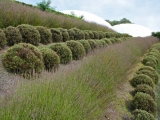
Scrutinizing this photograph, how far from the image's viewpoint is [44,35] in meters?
6.07

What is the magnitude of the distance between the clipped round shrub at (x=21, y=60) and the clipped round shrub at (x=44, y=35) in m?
2.23

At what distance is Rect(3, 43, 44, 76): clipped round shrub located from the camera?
3.57 m

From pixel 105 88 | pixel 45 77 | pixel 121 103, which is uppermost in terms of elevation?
pixel 45 77

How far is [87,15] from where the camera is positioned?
3666cm

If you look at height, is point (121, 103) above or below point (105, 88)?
below

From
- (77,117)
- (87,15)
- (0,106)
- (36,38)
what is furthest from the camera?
(87,15)

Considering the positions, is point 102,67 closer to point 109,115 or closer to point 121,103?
point 109,115

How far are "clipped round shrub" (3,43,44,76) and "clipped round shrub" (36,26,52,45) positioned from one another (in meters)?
2.23

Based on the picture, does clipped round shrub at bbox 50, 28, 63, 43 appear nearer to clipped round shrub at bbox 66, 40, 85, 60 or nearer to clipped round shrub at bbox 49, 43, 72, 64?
clipped round shrub at bbox 66, 40, 85, 60

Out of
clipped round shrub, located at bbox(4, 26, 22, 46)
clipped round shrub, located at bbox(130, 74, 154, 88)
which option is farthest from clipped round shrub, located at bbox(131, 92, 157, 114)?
clipped round shrub, located at bbox(4, 26, 22, 46)

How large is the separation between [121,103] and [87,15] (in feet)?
110

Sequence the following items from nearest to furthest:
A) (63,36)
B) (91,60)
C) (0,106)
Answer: (0,106) < (91,60) < (63,36)

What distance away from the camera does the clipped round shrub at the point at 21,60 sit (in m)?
3.57

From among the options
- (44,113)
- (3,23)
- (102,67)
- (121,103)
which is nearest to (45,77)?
(44,113)
